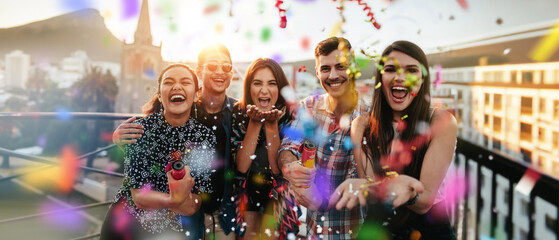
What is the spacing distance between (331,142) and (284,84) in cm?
52

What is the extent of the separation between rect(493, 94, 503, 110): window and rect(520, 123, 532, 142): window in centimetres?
558

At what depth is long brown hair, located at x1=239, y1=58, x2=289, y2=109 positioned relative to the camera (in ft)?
6.84

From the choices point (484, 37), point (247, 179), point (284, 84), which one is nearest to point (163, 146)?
point (247, 179)

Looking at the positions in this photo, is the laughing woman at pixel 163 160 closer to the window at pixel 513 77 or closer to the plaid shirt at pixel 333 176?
the plaid shirt at pixel 333 176

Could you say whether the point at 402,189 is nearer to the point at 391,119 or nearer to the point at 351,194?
the point at 351,194

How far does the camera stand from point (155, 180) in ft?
5.61

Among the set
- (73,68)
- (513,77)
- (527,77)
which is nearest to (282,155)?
(73,68)

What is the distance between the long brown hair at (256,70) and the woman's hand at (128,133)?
0.64m

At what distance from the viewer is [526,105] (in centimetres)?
5759

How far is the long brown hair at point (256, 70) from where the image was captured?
208 cm

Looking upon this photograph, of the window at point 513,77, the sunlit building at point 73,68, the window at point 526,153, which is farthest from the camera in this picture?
the window at point 526,153

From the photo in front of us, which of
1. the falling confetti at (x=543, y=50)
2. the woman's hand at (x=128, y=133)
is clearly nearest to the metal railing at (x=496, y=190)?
the woman's hand at (x=128, y=133)

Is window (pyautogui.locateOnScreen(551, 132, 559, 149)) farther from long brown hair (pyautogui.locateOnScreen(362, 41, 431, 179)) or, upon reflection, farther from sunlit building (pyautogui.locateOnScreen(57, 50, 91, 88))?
sunlit building (pyautogui.locateOnScreen(57, 50, 91, 88))

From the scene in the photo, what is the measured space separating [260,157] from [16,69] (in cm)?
5886
